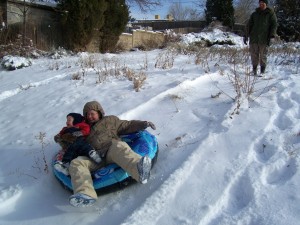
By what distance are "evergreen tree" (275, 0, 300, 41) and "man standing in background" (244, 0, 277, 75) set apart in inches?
410

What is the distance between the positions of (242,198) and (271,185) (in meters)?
0.31

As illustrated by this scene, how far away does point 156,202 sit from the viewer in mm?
3172

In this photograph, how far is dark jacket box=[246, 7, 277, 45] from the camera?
281 inches

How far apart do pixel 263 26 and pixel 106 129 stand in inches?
184

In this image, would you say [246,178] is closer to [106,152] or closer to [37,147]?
[106,152]

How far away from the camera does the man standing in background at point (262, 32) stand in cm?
708

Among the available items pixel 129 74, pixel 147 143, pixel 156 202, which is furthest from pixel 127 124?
pixel 129 74

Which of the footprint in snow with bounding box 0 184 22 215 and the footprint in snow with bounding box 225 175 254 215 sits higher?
the footprint in snow with bounding box 225 175 254 215

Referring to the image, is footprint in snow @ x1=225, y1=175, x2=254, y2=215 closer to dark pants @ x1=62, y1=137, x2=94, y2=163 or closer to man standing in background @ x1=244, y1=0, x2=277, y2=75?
dark pants @ x1=62, y1=137, x2=94, y2=163

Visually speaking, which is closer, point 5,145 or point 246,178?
point 246,178

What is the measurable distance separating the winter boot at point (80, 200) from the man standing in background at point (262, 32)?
4.99 meters

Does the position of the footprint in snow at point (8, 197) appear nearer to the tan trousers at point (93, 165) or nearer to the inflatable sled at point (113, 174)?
the inflatable sled at point (113, 174)

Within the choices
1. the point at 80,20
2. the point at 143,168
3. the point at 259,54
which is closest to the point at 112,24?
the point at 80,20

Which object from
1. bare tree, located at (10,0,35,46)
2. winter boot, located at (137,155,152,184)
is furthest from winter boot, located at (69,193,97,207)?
bare tree, located at (10,0,35,46)
